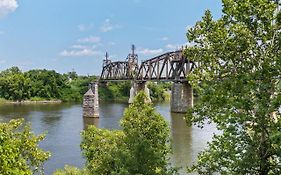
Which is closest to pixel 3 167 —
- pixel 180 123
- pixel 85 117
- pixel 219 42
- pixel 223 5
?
pixel 219 42

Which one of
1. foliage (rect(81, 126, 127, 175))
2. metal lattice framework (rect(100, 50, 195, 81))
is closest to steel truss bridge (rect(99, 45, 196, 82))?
metal lattice framework (rect(100, 50, 195, 81))

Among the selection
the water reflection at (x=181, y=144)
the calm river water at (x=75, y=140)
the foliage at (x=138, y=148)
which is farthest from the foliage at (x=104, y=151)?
the calm river water at (x=75, y=140)

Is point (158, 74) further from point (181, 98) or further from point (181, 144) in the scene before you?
point (181, 144)

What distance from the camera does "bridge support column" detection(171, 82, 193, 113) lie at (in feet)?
246

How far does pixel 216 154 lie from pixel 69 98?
10685cm

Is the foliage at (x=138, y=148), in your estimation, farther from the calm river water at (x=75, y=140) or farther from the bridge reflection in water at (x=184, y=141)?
the calm river water at (x=75, y=140)

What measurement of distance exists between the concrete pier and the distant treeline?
40.6m

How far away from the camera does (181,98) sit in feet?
246

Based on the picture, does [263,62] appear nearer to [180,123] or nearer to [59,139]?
[59,139]

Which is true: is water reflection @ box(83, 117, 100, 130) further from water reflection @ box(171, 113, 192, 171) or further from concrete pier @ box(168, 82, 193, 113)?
concrete pier @ box(168, 82, 193, 113)

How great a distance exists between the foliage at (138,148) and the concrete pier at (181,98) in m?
60.8

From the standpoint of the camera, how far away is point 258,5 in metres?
10.2

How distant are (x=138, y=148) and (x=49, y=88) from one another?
102 metres

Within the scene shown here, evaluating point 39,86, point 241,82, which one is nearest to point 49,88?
point 39,86
